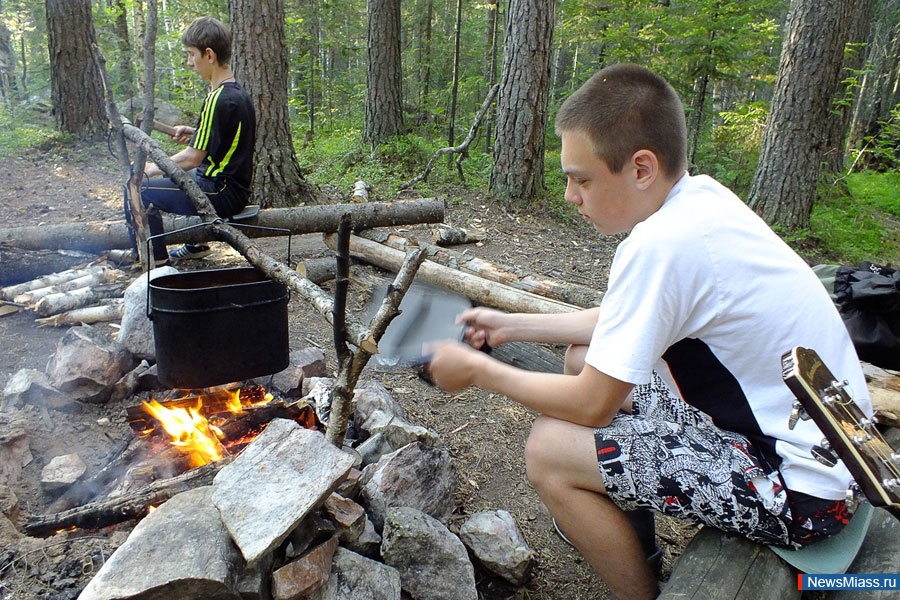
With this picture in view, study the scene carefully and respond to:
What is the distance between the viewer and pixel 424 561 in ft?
6.86

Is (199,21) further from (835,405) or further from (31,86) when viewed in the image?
(31,86)

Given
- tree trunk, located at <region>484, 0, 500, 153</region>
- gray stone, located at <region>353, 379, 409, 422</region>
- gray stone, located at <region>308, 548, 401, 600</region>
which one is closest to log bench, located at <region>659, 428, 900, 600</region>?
gray stone, located at <region>308, 548, 401, 600</region>

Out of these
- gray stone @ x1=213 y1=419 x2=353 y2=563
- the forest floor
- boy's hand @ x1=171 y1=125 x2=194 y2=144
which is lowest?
the forest floor

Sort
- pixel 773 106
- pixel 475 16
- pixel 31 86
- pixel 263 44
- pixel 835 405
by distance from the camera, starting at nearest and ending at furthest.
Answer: pixel 835 405 → pixel 263 44 → pixel 773 106 → pixel 475 16 → pixel 31 86

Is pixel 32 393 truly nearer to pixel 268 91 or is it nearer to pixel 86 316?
pixel 86 316

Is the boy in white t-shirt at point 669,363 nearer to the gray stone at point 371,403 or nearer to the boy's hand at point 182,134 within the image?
the gray stone at point 371,403

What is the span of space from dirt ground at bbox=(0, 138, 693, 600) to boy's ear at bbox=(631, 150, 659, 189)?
5.30 feet

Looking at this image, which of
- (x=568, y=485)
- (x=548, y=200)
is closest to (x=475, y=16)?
(x=548, y=200)

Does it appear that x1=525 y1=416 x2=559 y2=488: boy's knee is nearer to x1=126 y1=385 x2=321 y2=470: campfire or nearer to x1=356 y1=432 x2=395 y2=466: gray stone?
x1=356 y1=432 x2=395 y2=466: gray stone

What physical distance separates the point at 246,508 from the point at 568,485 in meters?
1.04

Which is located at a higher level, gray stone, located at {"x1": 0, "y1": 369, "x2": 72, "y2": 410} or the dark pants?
the dark pants

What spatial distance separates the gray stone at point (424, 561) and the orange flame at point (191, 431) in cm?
105

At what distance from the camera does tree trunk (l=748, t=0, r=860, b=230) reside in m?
6.82

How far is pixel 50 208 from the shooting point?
7.26m
